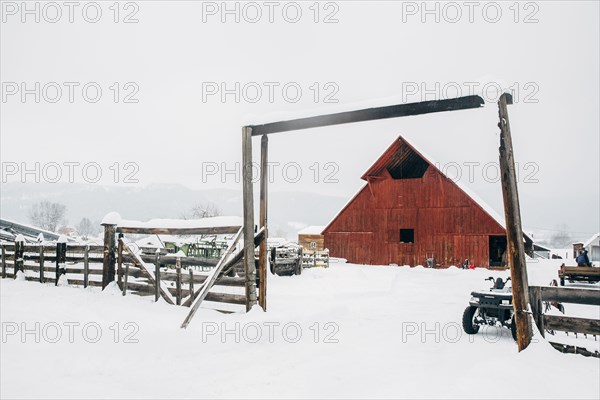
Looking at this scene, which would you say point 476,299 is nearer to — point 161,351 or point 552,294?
point 552,294

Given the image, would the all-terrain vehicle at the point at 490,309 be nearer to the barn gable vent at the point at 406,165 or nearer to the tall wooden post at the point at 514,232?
the tall wooden post at the point at 514,232

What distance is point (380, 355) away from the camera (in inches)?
230

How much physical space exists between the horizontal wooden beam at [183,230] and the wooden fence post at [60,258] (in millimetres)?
3045

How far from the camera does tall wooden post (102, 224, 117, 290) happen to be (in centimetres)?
988

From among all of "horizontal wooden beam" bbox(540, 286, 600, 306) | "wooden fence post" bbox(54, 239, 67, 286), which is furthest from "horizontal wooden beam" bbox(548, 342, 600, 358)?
"wooden fence post" bbox(54, 239, 67, 286)

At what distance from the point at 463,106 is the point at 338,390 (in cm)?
426

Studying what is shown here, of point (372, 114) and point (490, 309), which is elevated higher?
point (372, 114)

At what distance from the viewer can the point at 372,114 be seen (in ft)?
22.5

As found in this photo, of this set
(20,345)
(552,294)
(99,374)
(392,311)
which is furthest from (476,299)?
(20,345)

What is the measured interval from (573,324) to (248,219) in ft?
17.4

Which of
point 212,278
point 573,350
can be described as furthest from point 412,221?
point 573,350

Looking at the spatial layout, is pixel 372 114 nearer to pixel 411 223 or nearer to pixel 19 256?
pixel 19 256

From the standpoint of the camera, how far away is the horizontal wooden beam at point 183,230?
8.17 metres

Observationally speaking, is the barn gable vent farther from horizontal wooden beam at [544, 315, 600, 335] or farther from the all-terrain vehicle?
horizontal wooden beam at [544, 315, 600, 335]
